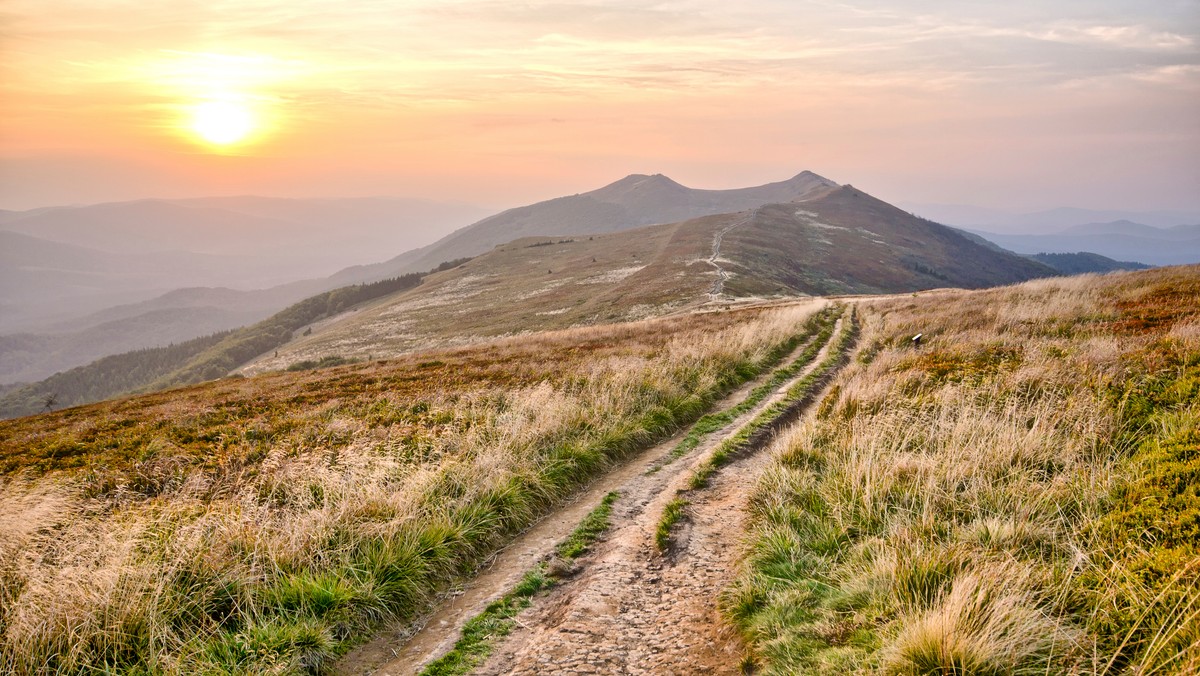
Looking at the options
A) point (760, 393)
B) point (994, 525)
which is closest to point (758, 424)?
point (760, 393)

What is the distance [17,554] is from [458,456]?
583cm

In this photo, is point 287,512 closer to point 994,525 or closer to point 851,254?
point 994,525

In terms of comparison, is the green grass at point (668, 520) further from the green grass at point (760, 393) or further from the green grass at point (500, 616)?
the green grass at point (760, 393)

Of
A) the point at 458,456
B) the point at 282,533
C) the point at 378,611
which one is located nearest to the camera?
the point at 378,611

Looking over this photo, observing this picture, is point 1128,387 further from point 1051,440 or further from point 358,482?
point 358,482

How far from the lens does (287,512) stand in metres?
7.92

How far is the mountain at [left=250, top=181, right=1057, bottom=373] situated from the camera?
65.6m

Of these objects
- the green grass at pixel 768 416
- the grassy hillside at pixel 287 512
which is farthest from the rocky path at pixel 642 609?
the grassy hillside at pixel 287 512

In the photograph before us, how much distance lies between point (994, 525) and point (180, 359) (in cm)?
20015

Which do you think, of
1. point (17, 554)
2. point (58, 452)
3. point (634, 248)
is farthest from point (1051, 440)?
point (634, 248)

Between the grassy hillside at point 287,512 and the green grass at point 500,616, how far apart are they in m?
1.00

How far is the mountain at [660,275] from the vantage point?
215 feet

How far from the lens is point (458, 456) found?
10.5m

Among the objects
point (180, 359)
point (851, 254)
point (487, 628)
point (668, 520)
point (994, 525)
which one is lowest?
point (180, 359)
